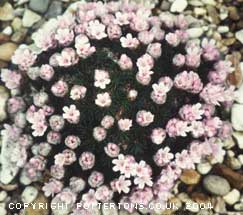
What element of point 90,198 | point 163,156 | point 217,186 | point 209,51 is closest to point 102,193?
point 90,198

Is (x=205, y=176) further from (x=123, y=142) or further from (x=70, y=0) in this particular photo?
(x=70, y=0)

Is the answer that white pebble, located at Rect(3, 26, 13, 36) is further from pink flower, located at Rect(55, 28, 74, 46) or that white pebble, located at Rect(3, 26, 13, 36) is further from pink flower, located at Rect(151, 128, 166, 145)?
pink flower, located at Rect(151, 128, 166, 145)

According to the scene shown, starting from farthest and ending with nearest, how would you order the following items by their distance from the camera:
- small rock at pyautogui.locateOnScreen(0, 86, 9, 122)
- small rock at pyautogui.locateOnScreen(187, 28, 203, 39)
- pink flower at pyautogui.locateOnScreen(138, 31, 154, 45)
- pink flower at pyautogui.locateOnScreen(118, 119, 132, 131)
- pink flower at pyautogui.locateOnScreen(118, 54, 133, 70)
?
small rock at pyautogui.locateOnScreen(187, 28, 203, 39)
small rock at pyautogui.locateOnScreen(0, 86, 9, 122)
pink flower at pyautogui.locateOnScreen(138, 31, 154, 45)
pink flower at pyautogui.locateOnScreen(118, 54, 133, 70)
pink flower at pyautogui.locateOnScreen(118, 119, 132, 131)

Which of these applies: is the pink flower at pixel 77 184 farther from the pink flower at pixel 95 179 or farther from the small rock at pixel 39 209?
the small rock at pixel 39 209

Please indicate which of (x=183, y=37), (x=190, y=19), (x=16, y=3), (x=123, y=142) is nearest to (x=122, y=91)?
(x=123, y=142)

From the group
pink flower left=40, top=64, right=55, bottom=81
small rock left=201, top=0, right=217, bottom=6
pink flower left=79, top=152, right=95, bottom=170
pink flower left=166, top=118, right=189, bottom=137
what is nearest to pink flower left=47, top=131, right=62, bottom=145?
pink flower left=79, top=152, right=95, bottom=170

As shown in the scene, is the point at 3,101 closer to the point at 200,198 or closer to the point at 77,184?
the point at 77,184
